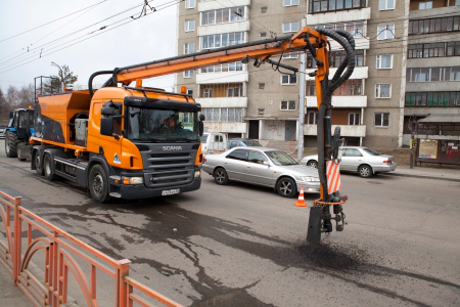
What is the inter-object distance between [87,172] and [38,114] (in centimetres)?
564

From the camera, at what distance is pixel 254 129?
38.3m

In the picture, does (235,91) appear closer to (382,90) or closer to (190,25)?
(190,25)

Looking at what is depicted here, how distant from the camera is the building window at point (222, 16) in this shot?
36.6 metres

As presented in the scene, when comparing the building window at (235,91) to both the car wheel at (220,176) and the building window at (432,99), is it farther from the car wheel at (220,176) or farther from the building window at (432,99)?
the car wheel at (220,176)

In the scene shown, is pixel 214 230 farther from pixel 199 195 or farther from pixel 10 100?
pixel 10 100

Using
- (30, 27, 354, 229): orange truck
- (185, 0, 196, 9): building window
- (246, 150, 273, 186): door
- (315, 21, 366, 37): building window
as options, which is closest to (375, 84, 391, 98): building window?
(315, 21, 366, 37): building window

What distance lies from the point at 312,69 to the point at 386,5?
28.1 ft

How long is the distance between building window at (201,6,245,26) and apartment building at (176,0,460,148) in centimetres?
11

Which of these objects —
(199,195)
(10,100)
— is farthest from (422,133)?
(10,100)

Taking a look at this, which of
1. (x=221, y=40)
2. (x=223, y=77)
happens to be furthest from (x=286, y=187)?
(x=221, y=40)

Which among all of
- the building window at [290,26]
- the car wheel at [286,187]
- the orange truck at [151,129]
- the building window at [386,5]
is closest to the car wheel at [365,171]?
the car wheel at [286,187]

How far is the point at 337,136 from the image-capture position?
5.70 meters

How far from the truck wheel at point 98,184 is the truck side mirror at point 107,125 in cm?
108

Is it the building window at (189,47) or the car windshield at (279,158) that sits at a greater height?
the building window at (189,47)
